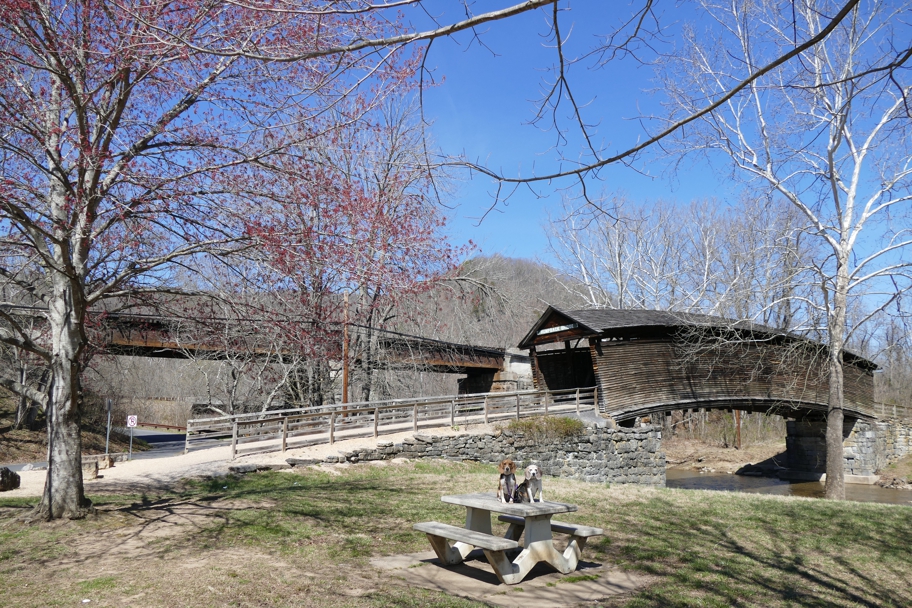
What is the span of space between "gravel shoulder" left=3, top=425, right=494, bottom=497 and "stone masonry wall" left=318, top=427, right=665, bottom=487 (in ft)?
1.42

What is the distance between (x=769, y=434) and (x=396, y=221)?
31960 mm

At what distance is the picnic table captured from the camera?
5.57m

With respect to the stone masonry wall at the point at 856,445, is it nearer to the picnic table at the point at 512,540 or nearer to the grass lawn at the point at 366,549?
the grass lawn at the point at 366,549

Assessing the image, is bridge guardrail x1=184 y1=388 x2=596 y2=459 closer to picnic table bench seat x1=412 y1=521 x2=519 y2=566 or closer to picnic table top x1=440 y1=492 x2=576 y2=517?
picnic table bench seat x1=412 y1=521 x2=519 y2=566

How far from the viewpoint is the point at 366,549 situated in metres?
6.78

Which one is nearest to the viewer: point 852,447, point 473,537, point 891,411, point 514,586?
point 473,537

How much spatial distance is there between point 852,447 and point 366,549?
27414mm

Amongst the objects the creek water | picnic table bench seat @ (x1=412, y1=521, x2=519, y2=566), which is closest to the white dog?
picnic table bench seat @ (x1=412, y1=521, x2=519, y2=566)

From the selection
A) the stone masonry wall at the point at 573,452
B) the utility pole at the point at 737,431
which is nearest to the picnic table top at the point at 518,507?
the stone masonry wall at the point at 573,452

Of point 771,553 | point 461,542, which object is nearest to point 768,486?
point 771,553

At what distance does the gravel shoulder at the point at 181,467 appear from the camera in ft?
37.9

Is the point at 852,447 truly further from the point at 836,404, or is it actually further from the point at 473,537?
the point at 473,537

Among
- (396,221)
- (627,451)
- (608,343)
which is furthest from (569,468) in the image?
(396,221)

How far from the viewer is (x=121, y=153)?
24.5ft
